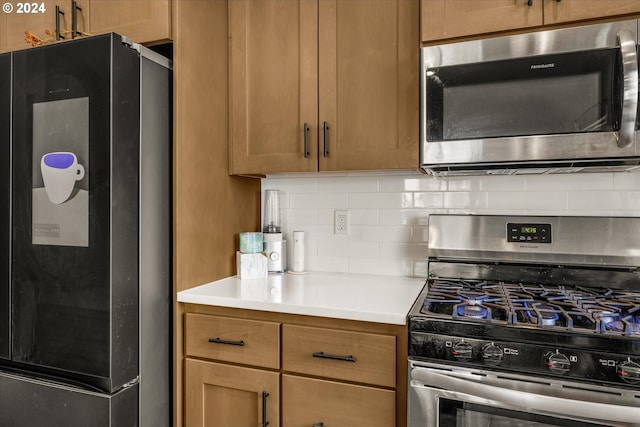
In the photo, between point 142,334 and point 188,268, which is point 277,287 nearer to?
point 188,268

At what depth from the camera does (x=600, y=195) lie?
1605 millimetres

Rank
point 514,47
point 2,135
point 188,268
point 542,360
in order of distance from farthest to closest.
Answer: point 188,268
point 2,135
point 514,47
point 542,360

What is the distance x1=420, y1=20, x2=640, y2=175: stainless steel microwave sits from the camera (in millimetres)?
1247

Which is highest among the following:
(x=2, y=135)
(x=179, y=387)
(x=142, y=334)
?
(x=2, y=135)

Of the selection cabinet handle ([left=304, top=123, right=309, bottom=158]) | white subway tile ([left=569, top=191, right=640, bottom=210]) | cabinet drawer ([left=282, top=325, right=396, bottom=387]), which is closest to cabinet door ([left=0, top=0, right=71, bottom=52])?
cabinet handle ([left=304, top=123, right=309, bottom=158])

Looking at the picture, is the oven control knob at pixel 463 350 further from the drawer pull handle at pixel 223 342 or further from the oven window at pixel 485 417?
the drawer pull handle at pixel 223 342

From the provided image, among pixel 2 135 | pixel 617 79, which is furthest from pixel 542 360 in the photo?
pixel 2 135

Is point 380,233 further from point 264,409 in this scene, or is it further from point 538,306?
point 264,409

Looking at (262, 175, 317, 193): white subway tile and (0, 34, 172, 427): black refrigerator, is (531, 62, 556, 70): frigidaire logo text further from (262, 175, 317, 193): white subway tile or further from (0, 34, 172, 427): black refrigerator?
(0, 34, 172, 427): black refrigerator

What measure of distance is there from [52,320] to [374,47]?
156 centimetres

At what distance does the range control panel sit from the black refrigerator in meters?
1.39

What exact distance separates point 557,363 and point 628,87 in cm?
84

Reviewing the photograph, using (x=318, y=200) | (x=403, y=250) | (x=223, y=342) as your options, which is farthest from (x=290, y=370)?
(x=318, y=200)

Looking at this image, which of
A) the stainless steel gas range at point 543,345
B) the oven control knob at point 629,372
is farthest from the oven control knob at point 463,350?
the oven control knob at point 629,372
